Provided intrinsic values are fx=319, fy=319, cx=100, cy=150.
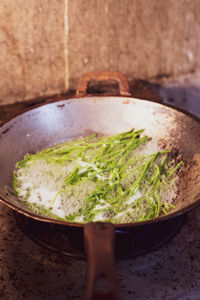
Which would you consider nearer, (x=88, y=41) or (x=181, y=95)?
(x=88, y=41)

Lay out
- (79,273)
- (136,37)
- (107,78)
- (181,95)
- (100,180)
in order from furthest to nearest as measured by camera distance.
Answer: (181,95) < (136,37) < (107,78) < (100,180) < (79,273)

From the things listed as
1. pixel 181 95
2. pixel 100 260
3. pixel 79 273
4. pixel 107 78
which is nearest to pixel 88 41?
pixel 107 78

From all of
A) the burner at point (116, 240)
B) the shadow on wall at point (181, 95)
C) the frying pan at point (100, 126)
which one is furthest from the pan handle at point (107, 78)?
the shadow on wall at point (181, 95)

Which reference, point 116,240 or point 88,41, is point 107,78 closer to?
point 88,41

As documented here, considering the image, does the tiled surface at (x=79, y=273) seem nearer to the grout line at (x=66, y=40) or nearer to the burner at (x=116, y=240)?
the burner at (x=116, y=240)

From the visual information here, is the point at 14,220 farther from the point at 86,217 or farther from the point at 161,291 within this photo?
the point at 161,291

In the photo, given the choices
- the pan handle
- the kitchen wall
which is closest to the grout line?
the kitchen wall
